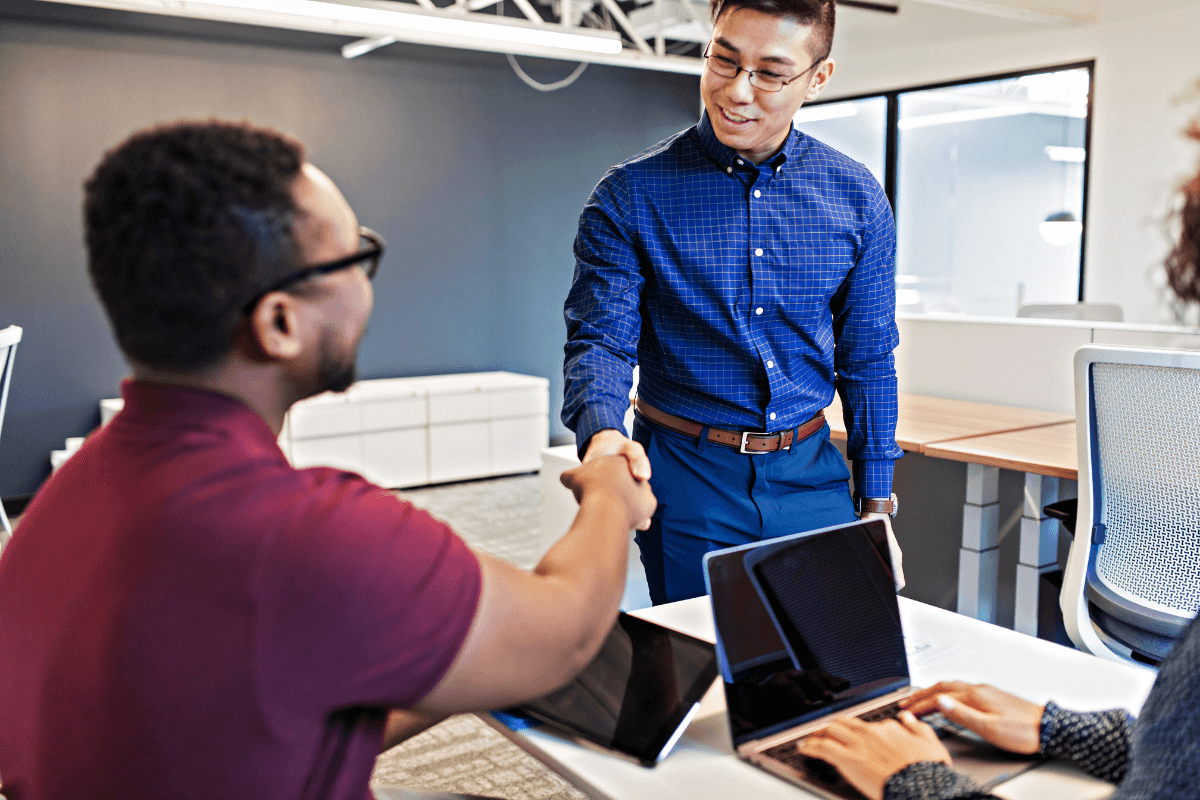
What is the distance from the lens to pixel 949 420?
308 centimetres

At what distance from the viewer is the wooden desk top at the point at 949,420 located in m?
2.80

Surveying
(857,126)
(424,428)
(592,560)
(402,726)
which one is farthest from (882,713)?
(857,126)

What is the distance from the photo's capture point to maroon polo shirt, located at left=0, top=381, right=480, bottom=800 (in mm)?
675

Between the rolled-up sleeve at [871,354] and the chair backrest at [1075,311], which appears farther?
the chair backrest at [1075,311]

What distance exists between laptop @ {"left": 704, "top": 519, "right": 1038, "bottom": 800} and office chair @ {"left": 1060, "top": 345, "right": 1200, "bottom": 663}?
0.89 meters

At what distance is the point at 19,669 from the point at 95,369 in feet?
17.2

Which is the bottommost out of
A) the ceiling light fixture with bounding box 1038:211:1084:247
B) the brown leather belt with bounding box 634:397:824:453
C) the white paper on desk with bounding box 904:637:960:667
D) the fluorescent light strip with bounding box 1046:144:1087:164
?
the white paper on desk with bounding box 904:637:960:667

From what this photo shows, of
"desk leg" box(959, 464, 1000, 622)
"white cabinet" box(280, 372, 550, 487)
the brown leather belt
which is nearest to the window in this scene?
"white cabinet" box(280, 372, 550, 487)

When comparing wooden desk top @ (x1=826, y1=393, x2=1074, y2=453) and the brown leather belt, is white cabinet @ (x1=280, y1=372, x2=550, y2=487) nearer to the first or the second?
wooden desk top @ (x1=826, y1=393, x2=1074, y2=453)

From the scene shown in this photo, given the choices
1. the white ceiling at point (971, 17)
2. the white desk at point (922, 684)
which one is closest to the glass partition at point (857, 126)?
the white ceiling at point (971, 17)

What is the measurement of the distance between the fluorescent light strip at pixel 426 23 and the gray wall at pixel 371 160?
850 mm

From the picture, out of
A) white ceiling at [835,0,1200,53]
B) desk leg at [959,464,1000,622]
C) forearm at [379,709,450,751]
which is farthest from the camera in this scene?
white ceiling at [835,0,1200,53]

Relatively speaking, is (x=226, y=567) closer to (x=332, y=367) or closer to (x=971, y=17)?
(x=332, y=367)

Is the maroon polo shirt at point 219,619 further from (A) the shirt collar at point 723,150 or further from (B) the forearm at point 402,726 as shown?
(A) the shirt collar at point 723,150
